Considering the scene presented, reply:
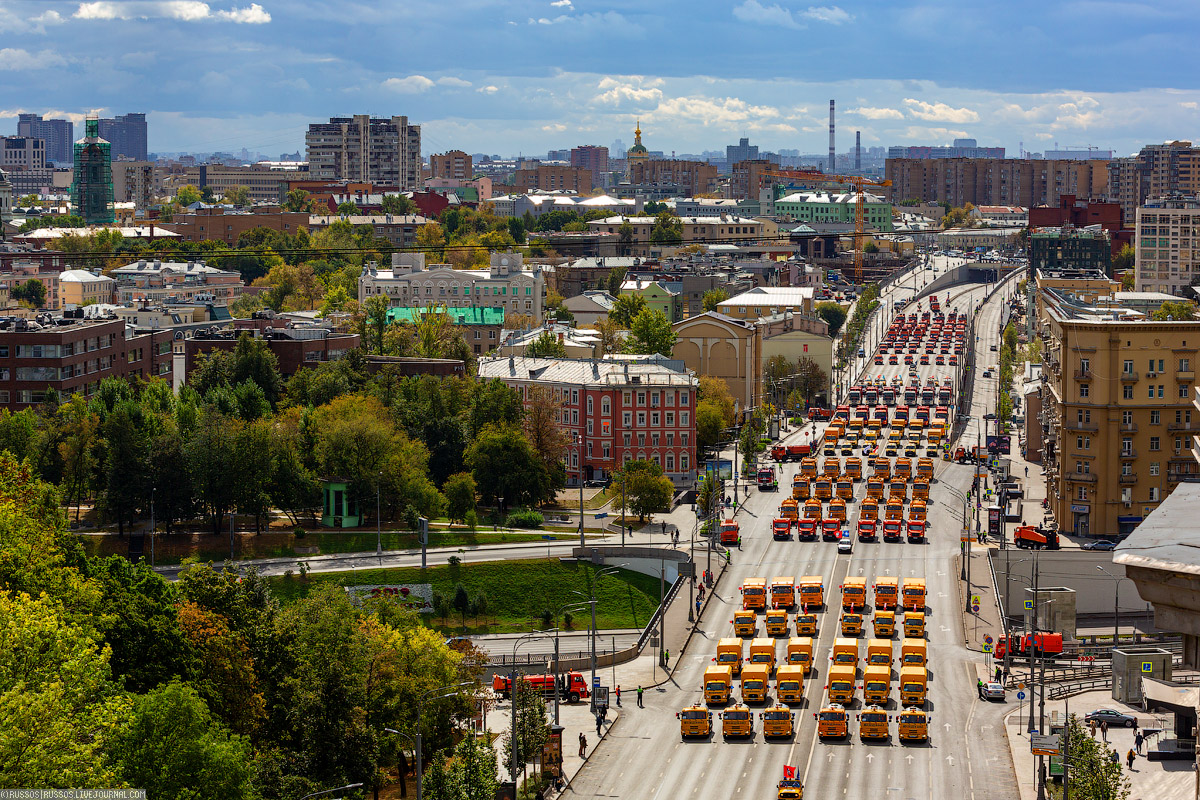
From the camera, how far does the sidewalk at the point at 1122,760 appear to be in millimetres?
43875

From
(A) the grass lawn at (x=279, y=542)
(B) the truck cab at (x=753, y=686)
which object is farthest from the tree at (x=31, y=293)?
(B) the truck cab at (x=753, y=686)

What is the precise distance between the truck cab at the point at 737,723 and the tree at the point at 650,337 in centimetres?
7041

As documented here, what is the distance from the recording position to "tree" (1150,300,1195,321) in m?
105

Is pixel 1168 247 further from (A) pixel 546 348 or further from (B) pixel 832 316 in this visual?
(A) pixel 546 348

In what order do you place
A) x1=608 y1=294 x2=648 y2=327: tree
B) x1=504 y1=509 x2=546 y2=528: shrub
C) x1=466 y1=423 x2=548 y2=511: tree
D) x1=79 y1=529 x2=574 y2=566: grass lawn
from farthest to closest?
x1=608 y1=294 x2=648 y2=327: tree
x1=466 y1=423 x2=548 y2=511: tree
x1=504 y1=509 x2=546 y2=528: shrub
x1=79 y1=529 x2=574 y2=566: grass lawn

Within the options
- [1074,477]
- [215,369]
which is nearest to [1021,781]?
[1074,477]

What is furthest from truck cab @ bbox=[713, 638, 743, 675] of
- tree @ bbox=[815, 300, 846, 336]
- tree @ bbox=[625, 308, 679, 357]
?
tree @ bbox=[815, 300, 846, 336]

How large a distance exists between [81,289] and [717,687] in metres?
125

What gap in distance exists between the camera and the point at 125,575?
49.4 m

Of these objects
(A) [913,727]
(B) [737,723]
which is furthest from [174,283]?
(A) [913,727]

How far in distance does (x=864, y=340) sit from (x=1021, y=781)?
408ft

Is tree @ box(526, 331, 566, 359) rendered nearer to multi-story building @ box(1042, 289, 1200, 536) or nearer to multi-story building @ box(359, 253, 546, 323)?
multi-story building @ box(359, 253, 546, 323)

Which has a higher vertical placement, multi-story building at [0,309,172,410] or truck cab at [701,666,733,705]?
multi-story building at [0,309,172,410]

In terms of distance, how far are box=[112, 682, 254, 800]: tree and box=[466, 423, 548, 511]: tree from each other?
44.8 metres
